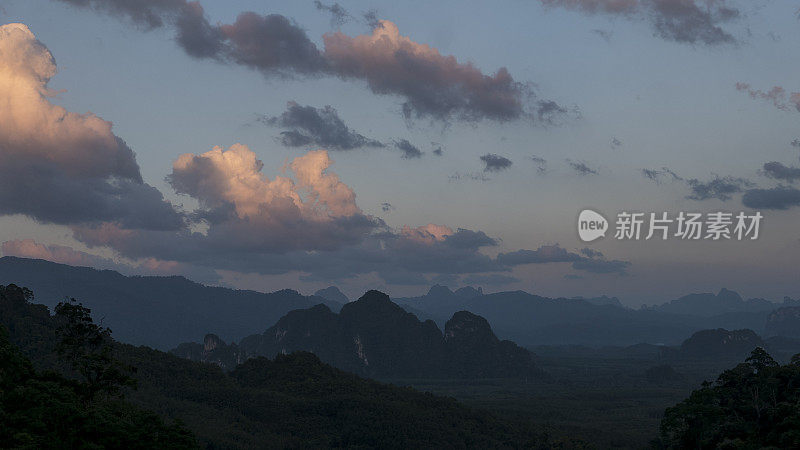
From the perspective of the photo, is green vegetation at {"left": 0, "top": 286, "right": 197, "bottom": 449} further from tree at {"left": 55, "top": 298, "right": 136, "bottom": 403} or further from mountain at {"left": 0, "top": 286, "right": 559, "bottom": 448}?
mountain at {"left": 0, "top": 286, "right": 559, "bottom": 448}

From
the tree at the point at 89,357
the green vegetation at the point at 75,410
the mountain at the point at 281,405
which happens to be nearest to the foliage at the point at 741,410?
the mountain at the point at 281,405

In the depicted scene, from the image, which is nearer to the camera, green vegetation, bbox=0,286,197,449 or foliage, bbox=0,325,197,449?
foliage, bbox=0,325,197,449

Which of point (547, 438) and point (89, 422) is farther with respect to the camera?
point (547, 438)

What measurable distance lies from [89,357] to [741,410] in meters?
75.3

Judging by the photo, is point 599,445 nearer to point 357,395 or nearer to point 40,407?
point 357,395

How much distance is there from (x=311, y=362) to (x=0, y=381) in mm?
119782

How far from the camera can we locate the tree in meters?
68.1

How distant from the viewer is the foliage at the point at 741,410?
71656 millimetres

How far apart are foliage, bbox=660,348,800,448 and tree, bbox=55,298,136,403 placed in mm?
66263

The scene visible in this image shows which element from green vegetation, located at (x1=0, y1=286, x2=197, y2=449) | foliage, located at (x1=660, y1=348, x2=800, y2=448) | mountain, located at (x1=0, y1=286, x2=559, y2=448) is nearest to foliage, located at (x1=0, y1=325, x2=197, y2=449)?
green vegetation, located at (x1=0, y1=286, x2=197, y2=449)

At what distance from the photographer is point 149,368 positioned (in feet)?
483

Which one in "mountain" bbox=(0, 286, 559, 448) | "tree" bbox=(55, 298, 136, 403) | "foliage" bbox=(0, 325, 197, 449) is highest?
"tree" bbox=(55, 298, 136, 403)

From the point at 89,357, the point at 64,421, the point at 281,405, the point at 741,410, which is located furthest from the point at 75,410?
the point at 281,405

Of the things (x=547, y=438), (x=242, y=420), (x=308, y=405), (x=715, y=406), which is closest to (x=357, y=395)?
(x=308, y=405)
